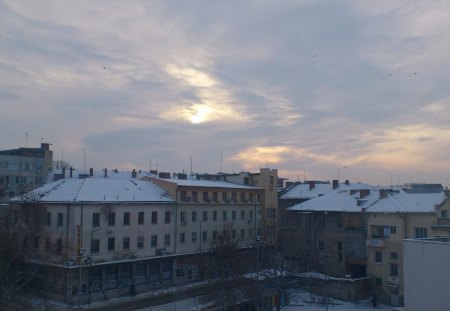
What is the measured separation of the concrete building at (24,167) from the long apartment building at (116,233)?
25844mm

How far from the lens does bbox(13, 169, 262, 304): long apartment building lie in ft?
153

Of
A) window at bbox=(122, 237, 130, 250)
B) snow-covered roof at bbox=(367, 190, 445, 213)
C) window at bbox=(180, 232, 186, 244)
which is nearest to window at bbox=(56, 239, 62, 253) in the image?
window at bbox=(122, 237, 130, 250)

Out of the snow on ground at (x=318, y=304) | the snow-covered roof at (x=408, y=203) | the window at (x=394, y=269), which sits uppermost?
the snow-covered roof at (x=408, y=203)

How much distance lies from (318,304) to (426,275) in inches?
959

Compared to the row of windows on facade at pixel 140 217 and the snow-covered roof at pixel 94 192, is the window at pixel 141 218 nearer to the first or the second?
the row of windows on facade at pixel 140 217

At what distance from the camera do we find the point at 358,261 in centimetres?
5450

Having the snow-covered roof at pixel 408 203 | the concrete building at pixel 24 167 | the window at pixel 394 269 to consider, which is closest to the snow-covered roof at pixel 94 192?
the snow-covered roof at pixel 408 203

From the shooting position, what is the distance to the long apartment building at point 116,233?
46.5 metres

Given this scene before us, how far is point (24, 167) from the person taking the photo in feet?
250

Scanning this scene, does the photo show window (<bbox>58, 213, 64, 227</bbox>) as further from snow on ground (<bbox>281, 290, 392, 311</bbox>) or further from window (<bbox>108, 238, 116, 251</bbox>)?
snow on ground (<bbox>281, 290, 392, 311</bbox>)

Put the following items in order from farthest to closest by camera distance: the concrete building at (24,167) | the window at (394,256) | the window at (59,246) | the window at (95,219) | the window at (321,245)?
the concrete building at (24,167) < the window at (321,245) < the window at (394,256) < the window at (95,219) < the window at (59,246)

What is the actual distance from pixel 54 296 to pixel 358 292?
101 feet

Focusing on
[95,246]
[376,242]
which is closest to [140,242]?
[95,246]

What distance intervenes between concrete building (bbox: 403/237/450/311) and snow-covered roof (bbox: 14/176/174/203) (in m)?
31.4
